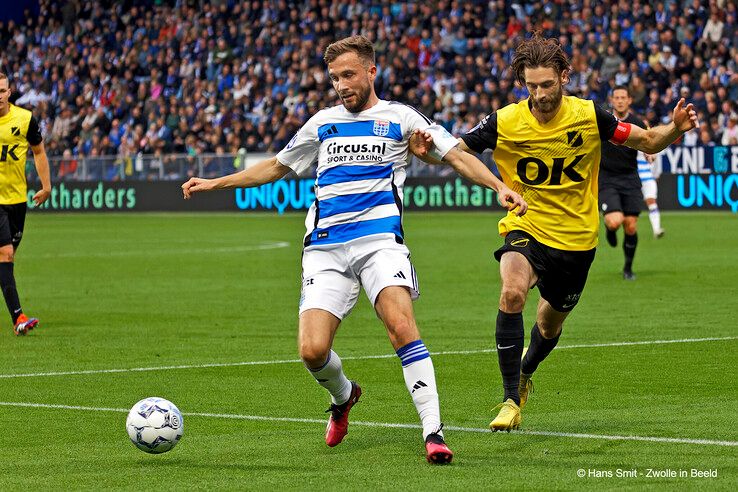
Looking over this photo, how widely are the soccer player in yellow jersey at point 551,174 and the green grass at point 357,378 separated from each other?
2.45 feet

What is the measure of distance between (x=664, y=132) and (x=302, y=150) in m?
2.06

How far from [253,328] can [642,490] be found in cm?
778

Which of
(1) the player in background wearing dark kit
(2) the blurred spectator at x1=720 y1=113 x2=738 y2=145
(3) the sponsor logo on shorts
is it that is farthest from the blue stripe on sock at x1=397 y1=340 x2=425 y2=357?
(2) the blurred spectator at x1=720 y1=113 x2=738 y2=145

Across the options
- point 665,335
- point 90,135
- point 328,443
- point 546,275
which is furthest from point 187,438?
point 90,135

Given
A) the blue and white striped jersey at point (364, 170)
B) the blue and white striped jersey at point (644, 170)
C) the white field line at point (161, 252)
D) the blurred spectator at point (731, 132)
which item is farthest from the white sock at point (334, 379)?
the blurred spectator at point (731, 132)

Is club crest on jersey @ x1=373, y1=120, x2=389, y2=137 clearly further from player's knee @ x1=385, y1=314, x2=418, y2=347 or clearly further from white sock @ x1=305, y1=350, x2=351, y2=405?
white sock @ x1=305, y1=350, x2=351, y2=405

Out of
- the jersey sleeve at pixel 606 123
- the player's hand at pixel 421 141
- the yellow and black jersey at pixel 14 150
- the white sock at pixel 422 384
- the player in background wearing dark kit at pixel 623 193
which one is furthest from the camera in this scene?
the player in background wearing dark kit at pixel 623 193

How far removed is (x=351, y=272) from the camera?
741 cm

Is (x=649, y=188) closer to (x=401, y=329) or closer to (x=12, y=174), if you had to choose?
(x=12, y=174)

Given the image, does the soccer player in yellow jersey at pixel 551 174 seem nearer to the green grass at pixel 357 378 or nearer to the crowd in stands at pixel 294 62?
the green grass at pixel 357 378

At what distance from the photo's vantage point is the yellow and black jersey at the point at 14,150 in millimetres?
13766

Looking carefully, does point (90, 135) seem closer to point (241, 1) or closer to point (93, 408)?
point (241, 1)

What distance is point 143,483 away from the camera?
643cm

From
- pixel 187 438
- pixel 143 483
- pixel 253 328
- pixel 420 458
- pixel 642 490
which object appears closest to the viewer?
pixel 642 490
